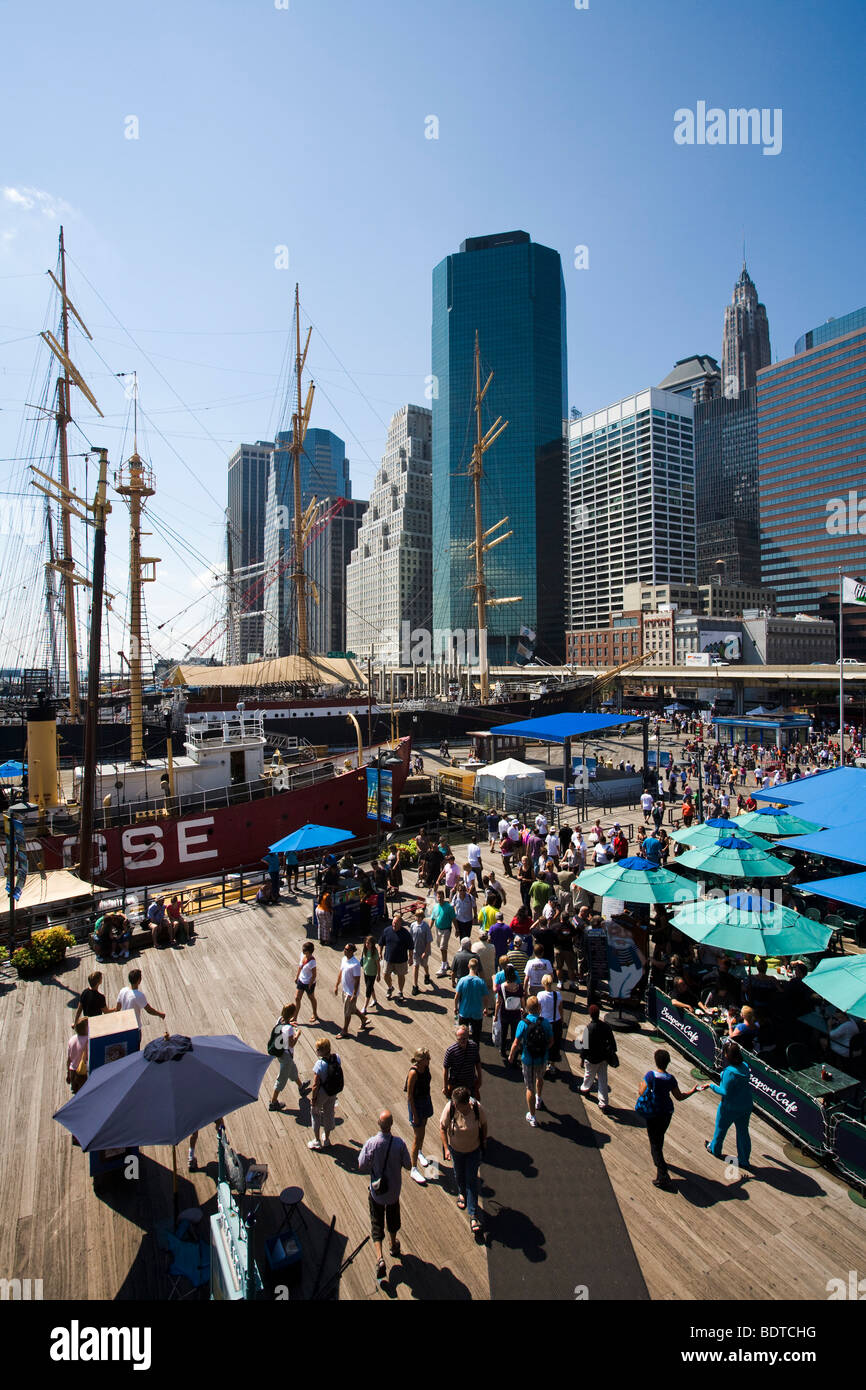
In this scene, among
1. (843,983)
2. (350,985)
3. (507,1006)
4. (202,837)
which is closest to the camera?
(843,983)

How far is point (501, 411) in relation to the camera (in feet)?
517

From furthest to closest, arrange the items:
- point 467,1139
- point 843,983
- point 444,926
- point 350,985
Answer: point 444,926 < point 350,985 < point 843,983 < point 467,1139

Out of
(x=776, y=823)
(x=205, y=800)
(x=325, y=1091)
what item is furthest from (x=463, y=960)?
(x=205, y=800)

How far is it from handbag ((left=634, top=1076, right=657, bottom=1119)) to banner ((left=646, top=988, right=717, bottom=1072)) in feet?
7.59

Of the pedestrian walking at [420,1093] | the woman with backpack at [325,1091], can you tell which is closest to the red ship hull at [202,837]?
the woman with backpack at [325,1091]

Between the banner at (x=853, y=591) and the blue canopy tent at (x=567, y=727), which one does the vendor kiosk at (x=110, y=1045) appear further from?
the banner at (x=853, y=591)

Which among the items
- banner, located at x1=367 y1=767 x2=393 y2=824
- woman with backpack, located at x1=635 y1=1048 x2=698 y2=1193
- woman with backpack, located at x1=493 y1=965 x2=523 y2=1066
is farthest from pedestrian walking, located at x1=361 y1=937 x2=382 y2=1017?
banner, located at x1=367 y1=767 x2=393 y2=824

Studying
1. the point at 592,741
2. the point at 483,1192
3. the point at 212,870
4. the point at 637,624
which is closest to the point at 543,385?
the point at 637,624

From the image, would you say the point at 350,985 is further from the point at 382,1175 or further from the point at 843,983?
the point at 843,983

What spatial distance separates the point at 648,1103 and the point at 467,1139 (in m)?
1.88

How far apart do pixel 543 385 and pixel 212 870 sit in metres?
163
